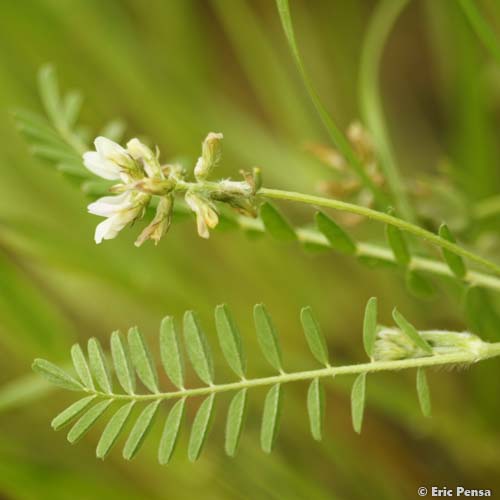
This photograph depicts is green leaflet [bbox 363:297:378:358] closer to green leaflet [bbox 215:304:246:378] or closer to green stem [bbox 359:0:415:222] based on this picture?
green leaflet [bbox 215:304:246:378]

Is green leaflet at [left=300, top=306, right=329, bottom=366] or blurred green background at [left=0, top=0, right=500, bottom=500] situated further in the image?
blurred green background at [left=0, top=0, right=500, bottom=500]

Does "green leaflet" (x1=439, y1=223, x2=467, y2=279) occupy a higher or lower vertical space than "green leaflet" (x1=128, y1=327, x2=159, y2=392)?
higher

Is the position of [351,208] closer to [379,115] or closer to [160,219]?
[160,219]

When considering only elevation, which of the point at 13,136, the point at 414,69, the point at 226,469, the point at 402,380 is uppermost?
the point at 414,69

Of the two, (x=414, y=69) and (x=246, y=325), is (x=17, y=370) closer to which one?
(x=246, y=325)

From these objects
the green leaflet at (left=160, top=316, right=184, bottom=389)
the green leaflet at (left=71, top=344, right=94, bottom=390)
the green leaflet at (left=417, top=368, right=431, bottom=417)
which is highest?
the green leaflet at (left=417, top=368, right=431, bottom=417)

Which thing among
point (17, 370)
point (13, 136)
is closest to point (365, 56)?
point (13, 136)

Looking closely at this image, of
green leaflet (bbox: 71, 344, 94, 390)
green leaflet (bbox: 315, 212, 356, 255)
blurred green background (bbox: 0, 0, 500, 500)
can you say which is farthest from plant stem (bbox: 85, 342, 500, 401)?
blurred green background (bbox: 0, 0, 500, 500)

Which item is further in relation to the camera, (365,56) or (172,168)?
(365,56)
